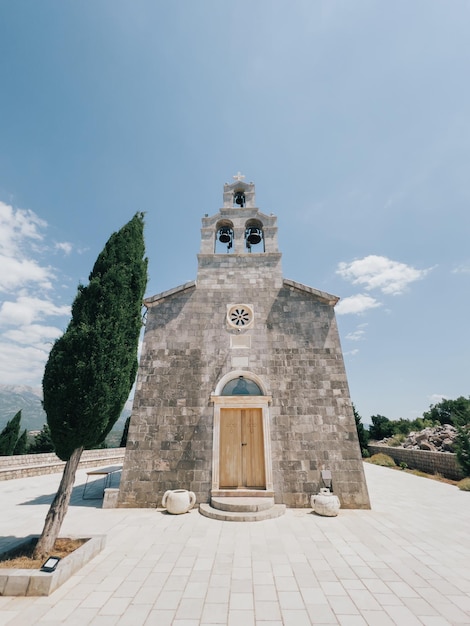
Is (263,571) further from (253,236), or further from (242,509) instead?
(253,236)

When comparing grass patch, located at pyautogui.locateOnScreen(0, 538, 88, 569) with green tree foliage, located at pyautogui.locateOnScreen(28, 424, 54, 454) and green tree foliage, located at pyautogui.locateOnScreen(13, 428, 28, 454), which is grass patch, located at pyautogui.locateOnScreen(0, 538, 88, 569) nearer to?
green tree foliage, located at pyautogui.locateOnScreen(28, 424, 54, 454)

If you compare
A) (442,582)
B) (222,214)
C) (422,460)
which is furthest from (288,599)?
(422,460)

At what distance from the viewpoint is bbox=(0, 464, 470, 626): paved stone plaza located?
3.34 m

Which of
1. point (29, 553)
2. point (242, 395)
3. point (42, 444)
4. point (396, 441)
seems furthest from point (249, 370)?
point (396, 441)

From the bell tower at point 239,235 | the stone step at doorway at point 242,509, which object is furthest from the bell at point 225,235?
the stone step at doorway at point 242,509

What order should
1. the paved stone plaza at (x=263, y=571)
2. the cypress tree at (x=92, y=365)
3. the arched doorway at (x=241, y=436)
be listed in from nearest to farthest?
1. the paved stone plaza at (x=263, y=571)
2. the cypress tree at (x=92, y=365)
3. the arched doorway at (x=241, y=436)

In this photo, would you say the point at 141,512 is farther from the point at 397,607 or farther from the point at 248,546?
the point at 397,607

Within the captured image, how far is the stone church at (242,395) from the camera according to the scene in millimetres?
7836

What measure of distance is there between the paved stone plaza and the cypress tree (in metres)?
1.71

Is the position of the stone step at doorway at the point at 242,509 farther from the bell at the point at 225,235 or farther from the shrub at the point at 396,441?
the shrub at the point at 396,441

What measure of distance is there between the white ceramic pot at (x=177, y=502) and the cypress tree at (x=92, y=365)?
2.89 metres

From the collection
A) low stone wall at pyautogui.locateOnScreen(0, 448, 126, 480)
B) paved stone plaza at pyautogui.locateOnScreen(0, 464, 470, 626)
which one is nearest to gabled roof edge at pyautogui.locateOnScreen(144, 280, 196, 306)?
paved stone plaza at pyautogui.locateOnScreen(0, 464, 470, 626)

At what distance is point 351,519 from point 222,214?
10761mm

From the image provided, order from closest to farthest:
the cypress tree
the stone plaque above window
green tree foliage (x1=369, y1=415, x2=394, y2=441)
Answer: the cypress tree, the stone plaque above window, green tree foliage (x1=369, y1=415, x2=394, y2=441)
